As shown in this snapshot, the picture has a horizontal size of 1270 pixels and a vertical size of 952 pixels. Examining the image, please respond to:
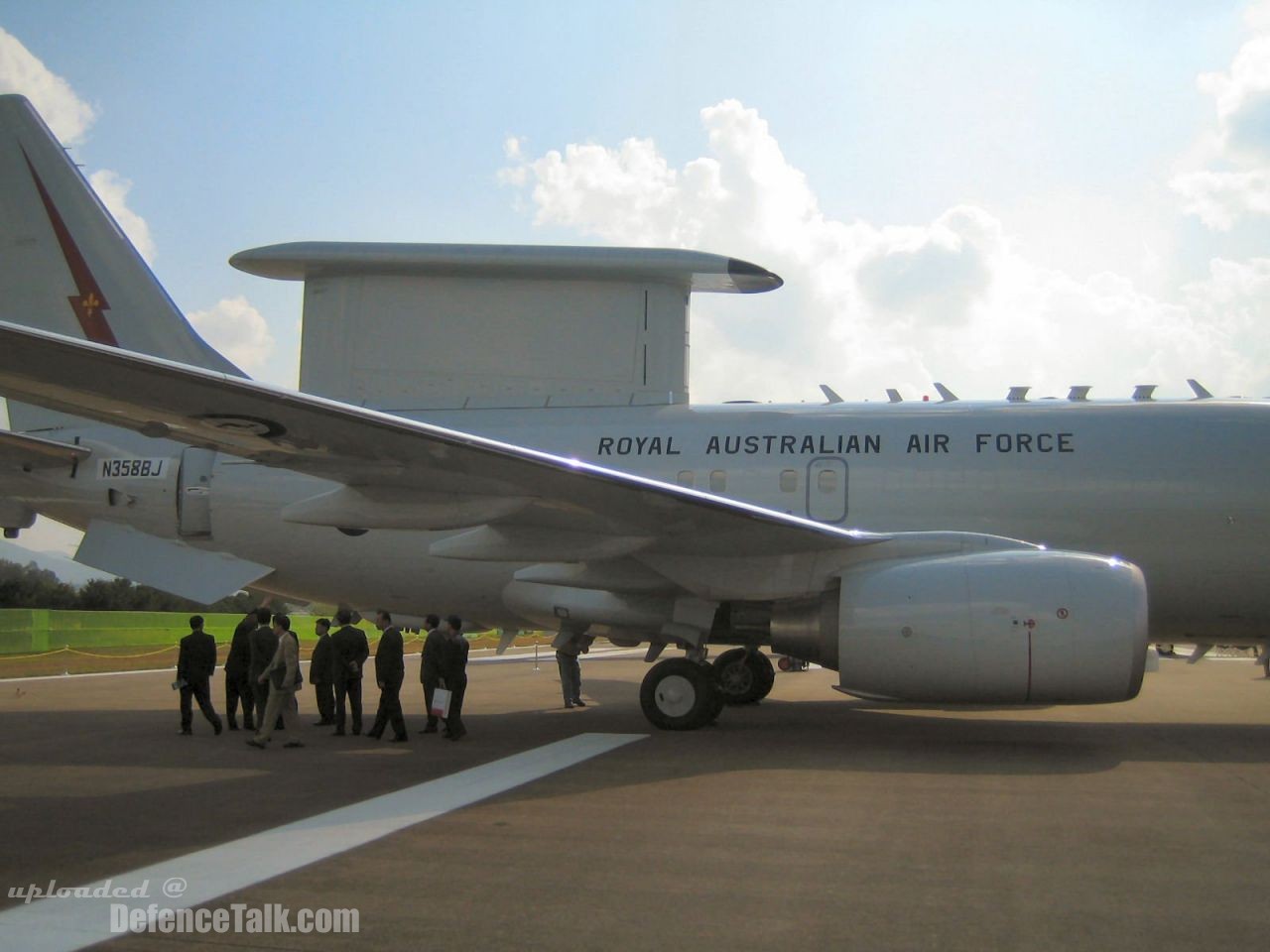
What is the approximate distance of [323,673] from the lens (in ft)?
40.8

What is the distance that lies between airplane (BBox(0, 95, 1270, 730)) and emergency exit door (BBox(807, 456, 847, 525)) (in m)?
0.03

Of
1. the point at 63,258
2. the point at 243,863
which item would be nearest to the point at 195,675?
the point at 63,258

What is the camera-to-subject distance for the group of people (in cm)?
1137

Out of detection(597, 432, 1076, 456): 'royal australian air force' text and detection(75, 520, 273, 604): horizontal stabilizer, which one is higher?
detection(597, 432, 1076, 456): 'royal australian air force' text

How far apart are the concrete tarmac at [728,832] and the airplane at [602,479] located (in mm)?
1288

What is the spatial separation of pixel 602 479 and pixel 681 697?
329 cm

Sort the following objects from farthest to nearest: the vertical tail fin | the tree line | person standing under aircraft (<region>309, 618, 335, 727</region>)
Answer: the tree line
the vertical tail fin
person standing under aircraft (<region>309, 618, 335, 727</region>)

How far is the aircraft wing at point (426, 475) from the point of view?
8141mm

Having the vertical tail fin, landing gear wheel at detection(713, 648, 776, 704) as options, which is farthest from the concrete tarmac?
the vertical tail fin

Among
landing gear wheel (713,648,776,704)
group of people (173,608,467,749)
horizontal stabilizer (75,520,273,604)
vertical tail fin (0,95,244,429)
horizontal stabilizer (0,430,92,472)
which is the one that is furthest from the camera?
landing gear wheel (713,648,776,704)

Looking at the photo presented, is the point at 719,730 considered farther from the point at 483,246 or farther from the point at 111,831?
the point at 483,246

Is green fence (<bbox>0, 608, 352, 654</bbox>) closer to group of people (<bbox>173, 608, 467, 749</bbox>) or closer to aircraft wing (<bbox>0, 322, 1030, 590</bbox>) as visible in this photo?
group of people (<bbox>173, 608, 467, 749</bbox>)

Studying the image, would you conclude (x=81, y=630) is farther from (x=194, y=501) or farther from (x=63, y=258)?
(x=194, y=501)

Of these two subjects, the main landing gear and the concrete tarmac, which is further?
the main landing gear
